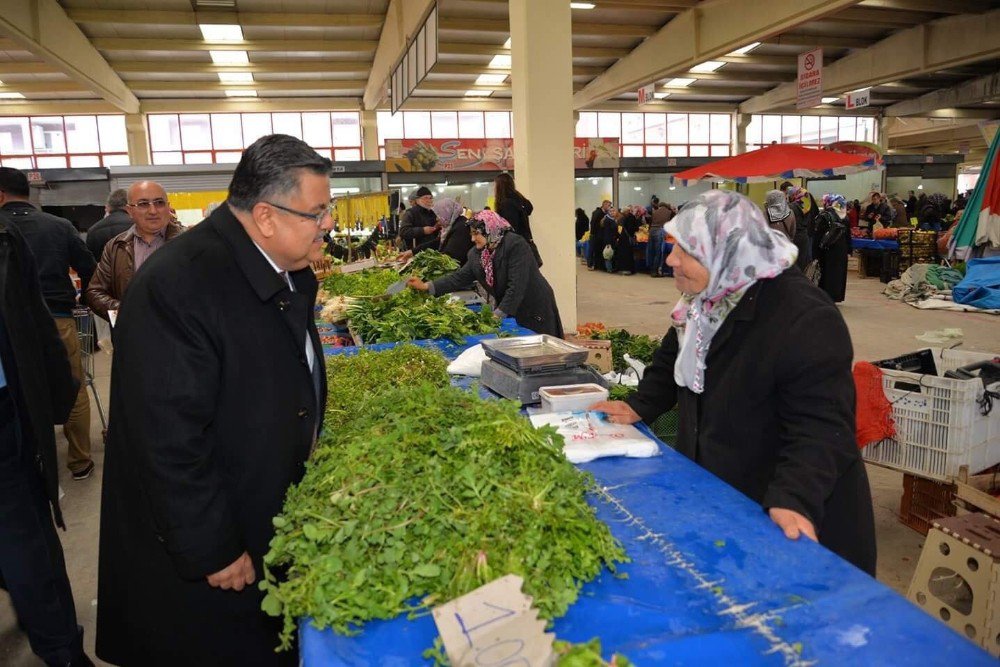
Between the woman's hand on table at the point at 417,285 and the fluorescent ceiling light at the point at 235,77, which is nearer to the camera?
the woman's hand on table at the point at 417,285

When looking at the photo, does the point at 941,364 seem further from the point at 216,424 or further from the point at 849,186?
the point at 849,186

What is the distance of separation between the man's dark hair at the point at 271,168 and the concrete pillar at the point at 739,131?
1034 inches

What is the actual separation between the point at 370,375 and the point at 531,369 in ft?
2.13

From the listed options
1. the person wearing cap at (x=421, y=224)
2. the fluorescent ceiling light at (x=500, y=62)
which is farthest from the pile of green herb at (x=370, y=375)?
the fluorescent ceiling light at (x=500, y=62)

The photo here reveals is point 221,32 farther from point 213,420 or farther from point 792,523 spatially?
point 792,523

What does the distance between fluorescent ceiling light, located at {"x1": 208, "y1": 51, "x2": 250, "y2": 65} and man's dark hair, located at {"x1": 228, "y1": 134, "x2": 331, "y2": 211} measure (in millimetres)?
16451

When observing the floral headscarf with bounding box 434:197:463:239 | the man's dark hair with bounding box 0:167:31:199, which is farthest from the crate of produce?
the man's dark hair with bounding box 0:167:31:199

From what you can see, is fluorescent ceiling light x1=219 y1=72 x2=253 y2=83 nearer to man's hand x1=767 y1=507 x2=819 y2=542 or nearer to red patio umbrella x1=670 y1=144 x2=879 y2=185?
red patio umbrella x1=670 y1=144 x2=879 y2=185

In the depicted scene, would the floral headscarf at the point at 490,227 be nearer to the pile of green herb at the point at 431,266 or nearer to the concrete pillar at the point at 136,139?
the pile of green herb at the point at 431,266

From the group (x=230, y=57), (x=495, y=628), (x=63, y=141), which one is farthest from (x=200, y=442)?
(x=63, y=141)

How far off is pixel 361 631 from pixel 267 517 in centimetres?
61

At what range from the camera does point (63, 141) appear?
22.4 metres

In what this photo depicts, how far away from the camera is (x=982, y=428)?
134 inches

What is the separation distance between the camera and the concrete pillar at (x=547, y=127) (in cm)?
725
